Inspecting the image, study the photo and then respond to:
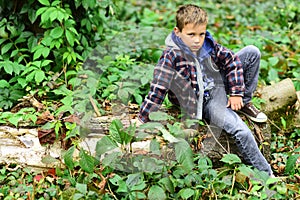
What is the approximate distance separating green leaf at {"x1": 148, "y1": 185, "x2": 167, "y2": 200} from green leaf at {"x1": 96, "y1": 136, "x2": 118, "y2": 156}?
38cm

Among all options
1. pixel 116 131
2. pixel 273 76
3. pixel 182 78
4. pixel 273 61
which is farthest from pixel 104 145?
pixel 273 61

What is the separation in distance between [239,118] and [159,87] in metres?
0.61

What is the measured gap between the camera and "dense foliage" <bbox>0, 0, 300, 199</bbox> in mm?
3180

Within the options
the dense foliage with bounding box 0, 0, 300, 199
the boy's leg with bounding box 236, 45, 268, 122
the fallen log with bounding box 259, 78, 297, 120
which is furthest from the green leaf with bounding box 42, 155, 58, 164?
the fallen log with bounding box 259, 78, 297, 120

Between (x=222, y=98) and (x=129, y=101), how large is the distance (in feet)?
2.76

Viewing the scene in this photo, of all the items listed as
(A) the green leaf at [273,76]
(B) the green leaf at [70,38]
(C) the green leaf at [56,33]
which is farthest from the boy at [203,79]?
(A) the green leaf at [273,76]

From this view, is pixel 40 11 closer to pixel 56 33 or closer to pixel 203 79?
pixel 56 33

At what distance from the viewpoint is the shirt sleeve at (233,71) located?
11.8 ft

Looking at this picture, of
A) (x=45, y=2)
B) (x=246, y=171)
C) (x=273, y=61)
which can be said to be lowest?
(x=246, y=171)

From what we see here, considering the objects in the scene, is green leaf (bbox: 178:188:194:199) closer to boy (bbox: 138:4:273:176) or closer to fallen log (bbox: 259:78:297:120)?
boy (bbox: 138:4:273:176)

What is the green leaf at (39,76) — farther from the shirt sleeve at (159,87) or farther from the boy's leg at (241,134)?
the boy's leg at (241,134)

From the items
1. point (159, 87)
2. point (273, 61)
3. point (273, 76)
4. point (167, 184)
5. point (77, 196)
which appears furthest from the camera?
point (273, 61)

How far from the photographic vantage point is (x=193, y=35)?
3475mm

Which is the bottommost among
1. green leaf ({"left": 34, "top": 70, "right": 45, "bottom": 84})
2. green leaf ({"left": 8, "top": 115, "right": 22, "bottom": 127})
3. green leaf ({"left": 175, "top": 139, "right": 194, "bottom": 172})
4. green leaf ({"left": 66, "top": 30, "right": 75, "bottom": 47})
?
green leaf ({"left": 175, "top": 139, "right": 194, "bottom": 172})
